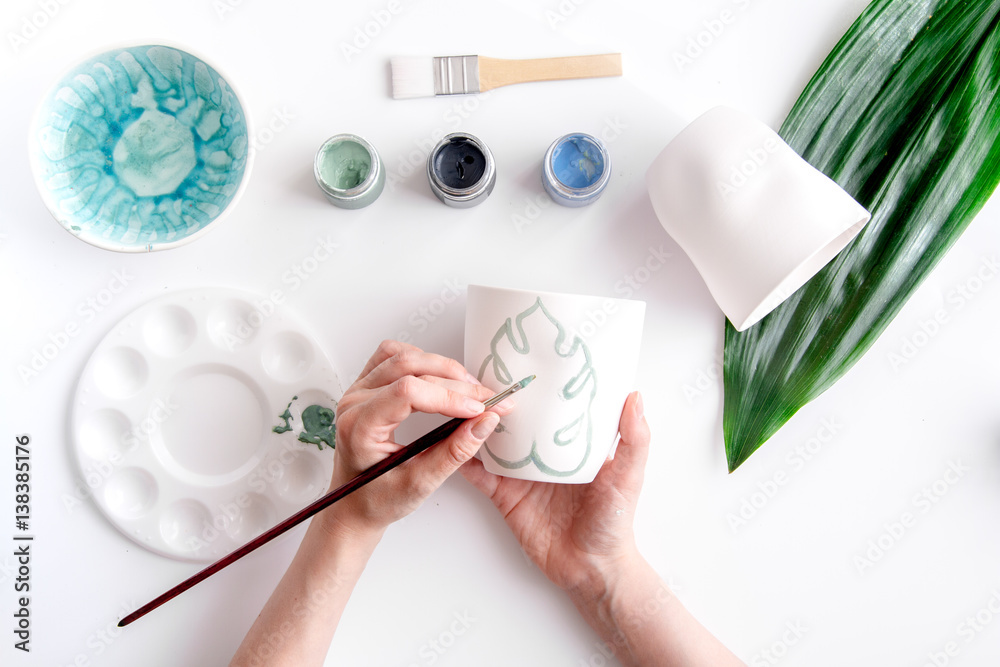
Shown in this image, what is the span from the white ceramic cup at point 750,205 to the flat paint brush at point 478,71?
0.20m

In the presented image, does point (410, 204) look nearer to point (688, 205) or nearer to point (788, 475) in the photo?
point (688, 205)

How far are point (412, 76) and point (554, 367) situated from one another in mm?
529

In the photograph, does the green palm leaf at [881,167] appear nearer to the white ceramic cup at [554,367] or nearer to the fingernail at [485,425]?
the white ceramic cup at [554,367]

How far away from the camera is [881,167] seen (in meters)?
0.82

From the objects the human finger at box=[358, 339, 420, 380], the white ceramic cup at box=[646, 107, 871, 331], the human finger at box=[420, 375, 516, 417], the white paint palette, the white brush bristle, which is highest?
the white brush bristle

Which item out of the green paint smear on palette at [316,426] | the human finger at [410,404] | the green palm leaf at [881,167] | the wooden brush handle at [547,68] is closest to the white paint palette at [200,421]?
the green paint smear on palette at [316,426]

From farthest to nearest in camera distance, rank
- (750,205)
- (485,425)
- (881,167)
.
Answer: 1. (881,167)
2. (750,205)
3. (485,425)

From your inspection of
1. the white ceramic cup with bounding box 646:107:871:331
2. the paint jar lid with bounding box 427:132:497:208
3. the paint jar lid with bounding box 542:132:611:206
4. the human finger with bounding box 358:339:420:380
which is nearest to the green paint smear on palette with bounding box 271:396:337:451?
the human finger with bounding box 358:339:420:380

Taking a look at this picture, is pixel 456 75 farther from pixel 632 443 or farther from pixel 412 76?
pixel 632 443

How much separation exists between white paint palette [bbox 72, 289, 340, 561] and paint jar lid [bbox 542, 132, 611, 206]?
1.38 ft

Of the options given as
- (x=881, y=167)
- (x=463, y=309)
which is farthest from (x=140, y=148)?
(x=881, y=167)

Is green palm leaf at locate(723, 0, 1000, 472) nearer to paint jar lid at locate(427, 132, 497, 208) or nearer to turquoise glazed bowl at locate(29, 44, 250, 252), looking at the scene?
paint jar lid at locate(427, 132, 497, 208)

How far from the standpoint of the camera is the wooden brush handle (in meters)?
0.86

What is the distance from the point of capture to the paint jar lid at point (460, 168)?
819mm
